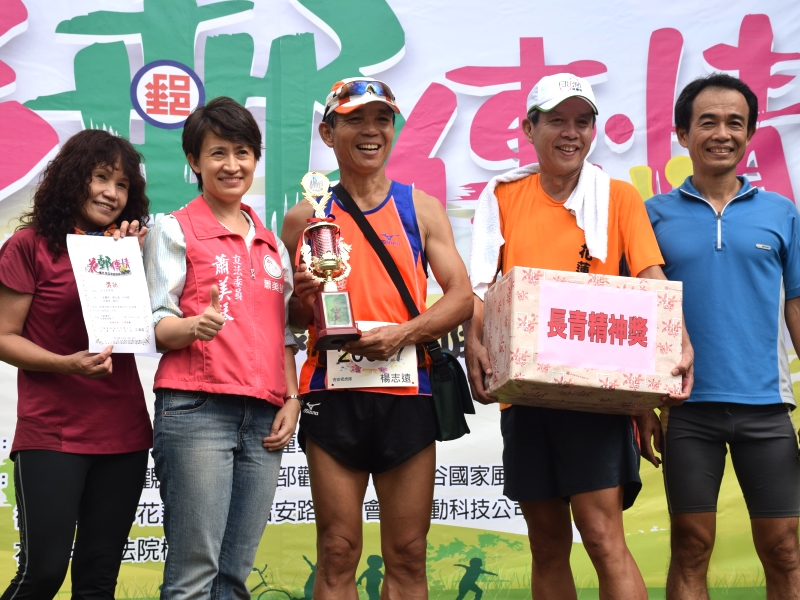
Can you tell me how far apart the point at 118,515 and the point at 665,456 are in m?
1.72

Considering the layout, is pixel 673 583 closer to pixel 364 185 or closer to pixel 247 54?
pixel 364 185

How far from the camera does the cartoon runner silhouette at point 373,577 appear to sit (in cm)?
390

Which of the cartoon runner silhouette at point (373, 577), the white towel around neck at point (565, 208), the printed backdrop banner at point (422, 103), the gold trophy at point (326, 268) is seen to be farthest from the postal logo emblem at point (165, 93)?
the cartoon runner silhouette at point (373, 577)

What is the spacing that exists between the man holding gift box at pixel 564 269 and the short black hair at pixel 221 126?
2.60 ft

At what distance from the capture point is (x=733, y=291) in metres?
2.90

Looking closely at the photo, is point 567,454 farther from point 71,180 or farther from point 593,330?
point 71,180

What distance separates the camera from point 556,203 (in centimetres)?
287

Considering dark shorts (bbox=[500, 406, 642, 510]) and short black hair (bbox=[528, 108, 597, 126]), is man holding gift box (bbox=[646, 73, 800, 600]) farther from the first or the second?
short black hair (bbox=[528, 108, 597, 126])

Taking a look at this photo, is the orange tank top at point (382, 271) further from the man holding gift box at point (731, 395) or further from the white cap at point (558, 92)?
the man holding gift box at point (731, 395)

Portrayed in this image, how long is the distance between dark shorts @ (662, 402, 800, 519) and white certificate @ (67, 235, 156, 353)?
5.54 feet

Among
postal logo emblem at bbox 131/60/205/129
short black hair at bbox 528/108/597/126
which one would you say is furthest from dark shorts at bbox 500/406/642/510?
postal logo emblem at bbox 131/60/205/129

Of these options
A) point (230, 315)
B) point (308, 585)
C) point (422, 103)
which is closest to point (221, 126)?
point (230, 315)

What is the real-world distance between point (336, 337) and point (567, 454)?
0.80 meters

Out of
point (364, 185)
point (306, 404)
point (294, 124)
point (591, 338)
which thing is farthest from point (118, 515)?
point (294, 124)
